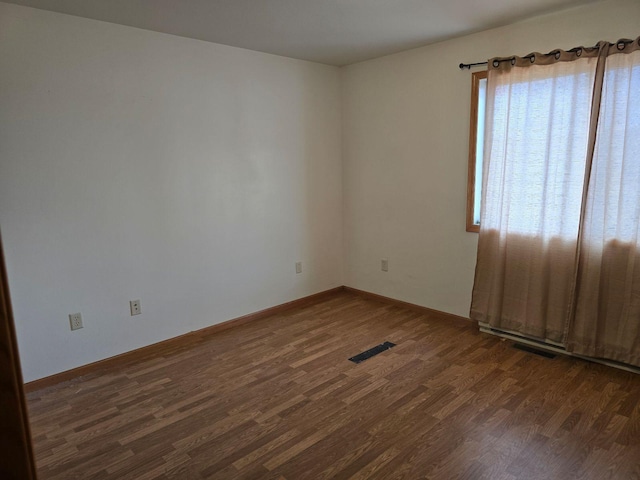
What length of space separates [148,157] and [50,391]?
1.72 meters

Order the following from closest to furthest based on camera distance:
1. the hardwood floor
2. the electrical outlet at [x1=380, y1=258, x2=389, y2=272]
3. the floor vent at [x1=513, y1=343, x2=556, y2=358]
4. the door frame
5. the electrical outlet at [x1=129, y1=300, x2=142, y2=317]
Answer: the door frame → the hardwood floor → the floor vent at [x1=513, y1=343, x2=556, y2=358] → the electrical outlet at [x1=129, y1=300, x2=142, y2=317] → the electrical outlet at [x1=380, y1=258, x2=389, y2=272]

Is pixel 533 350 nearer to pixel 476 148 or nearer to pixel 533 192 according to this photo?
pixel 533 192

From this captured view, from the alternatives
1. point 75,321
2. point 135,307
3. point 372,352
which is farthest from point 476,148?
point 75,321

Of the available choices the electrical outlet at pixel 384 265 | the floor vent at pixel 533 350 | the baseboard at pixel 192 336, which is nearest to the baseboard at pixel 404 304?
the baseboard at pixel 192 336

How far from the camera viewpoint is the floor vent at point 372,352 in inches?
120

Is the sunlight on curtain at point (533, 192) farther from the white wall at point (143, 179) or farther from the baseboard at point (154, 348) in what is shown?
the baseboard at point (154, 348)

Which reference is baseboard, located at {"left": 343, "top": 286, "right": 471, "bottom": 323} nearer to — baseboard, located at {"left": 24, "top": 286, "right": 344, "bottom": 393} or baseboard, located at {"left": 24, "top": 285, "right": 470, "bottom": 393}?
baseboard, located at {"left": 24, "top": 285, "right": 470, "bottom": 393}

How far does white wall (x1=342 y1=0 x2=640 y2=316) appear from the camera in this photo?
336 cm

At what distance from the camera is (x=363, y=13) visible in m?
2.75

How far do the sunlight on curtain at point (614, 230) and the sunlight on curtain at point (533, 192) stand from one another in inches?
4.1

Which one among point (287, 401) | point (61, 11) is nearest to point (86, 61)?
point (61, 11)

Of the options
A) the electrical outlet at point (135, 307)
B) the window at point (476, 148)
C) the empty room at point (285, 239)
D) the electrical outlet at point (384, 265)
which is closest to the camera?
the empty room at point (285, 239)

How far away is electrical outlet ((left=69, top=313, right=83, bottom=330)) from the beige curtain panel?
120 inches

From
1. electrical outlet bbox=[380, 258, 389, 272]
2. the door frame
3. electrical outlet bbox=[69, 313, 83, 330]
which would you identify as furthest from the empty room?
the door frame
